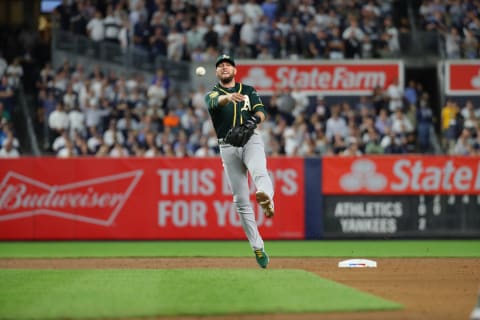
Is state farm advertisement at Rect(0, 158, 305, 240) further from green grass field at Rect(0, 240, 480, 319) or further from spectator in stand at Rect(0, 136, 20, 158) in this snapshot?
green grass field at Rect(0, 240, 480, 319)

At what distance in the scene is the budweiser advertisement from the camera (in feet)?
86.0

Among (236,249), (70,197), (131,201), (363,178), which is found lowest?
(236,249)

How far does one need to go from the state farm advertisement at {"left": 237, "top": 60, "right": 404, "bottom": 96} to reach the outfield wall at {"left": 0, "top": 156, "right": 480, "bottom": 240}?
559cm

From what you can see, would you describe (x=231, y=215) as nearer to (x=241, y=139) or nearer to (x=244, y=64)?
(x=244, y=64)

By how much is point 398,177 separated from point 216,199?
163 inches

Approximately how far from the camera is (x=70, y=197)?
2052 cm

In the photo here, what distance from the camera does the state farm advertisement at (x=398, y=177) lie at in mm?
20688

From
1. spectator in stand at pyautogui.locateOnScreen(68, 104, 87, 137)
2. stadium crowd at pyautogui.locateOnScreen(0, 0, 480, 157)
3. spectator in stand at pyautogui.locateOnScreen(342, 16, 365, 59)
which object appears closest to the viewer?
stadium crowd at pyautogui.locateOnScreen(0, 0, 480, 157)

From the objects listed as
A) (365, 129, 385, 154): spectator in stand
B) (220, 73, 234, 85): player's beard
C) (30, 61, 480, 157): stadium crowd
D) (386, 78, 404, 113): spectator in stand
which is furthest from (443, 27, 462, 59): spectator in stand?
(220, 73, 234, 85): player's beard

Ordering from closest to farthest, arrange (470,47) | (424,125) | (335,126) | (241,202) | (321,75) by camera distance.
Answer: (241,202) < (335,126) < (424,125) < (321,75) < (470,47)

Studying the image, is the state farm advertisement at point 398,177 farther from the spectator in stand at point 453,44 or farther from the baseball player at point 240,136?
the baseball player at point 240,136

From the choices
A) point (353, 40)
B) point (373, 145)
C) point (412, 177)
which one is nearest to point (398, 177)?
point (412, 177)

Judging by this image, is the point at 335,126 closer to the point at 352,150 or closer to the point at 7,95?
the point at 352,150

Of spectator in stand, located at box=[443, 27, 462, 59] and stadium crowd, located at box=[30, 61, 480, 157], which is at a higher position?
spectator in stand, located at box=[443, 27, 462, 59]
